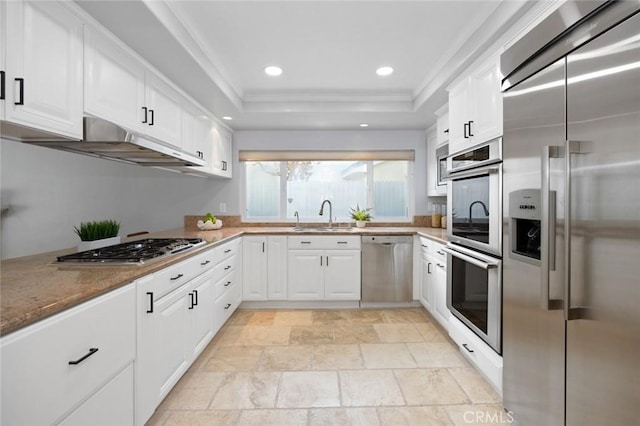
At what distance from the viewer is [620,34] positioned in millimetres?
1033

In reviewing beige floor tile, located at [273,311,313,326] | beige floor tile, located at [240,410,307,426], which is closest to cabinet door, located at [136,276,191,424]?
beige floor tile, located at [240,410,307,426]

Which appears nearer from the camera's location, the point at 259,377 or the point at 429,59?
the point at 259,377

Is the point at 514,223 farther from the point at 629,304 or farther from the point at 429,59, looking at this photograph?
the point at 429,59

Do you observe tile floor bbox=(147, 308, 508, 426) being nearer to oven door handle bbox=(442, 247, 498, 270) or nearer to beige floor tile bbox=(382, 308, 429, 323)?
beige floor tile bbox=(382, 308, 429, 323)

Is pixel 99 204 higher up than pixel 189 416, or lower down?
higher up

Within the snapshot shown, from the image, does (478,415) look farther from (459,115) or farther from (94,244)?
(94,244)

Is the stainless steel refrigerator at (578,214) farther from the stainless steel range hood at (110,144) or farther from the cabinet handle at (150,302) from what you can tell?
the stainless steel range hood at (110,144)

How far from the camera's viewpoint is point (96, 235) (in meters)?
2.25

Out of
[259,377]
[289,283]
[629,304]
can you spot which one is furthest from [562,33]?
[289,283]

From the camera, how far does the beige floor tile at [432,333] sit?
2885 millimetres

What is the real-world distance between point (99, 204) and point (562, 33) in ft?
11.5

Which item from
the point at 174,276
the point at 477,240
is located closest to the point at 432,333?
the point at 477,240

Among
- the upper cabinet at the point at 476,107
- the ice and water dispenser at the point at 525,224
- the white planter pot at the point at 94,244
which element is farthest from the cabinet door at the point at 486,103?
the white planter pot at the point at 94,244

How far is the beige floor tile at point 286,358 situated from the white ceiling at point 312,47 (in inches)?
89.0
